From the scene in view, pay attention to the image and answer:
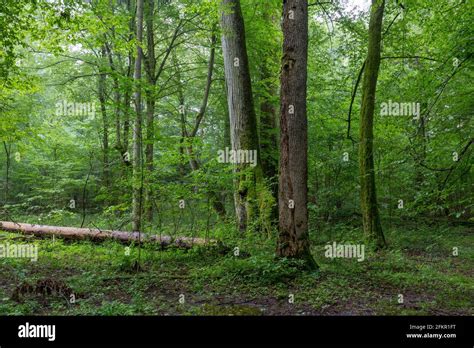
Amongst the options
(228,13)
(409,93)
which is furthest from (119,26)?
(409,93)

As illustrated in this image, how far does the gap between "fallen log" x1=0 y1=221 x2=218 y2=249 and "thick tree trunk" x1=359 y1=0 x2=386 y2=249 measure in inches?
160

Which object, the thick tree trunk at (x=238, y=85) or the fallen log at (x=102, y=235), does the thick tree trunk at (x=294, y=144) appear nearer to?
the fallen log at (x=102, y=235)

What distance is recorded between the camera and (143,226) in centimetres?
914

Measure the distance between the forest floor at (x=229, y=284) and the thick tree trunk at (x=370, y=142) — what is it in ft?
3.08

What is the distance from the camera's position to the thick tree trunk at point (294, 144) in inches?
249

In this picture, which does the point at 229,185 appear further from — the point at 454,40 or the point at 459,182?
the point at 454,40

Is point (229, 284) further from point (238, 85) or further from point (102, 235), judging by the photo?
point (238, 85)

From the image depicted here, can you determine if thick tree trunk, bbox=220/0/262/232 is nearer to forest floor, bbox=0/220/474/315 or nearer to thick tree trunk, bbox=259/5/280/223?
thick tree trunk, bbox=259/5/280/223

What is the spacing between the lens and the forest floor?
15.9 ft

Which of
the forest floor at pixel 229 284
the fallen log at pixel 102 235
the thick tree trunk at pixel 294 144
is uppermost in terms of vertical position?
the thick tree trunk at pixel 294 144

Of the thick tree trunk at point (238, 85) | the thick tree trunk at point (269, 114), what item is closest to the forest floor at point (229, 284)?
the thick tree trunk at point (238, 85)

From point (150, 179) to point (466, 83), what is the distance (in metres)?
7.86

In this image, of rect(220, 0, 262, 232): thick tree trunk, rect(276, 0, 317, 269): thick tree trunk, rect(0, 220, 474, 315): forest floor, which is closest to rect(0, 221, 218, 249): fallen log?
rect(0, 220, 474, 315): forest floor

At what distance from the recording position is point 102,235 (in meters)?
9.75
